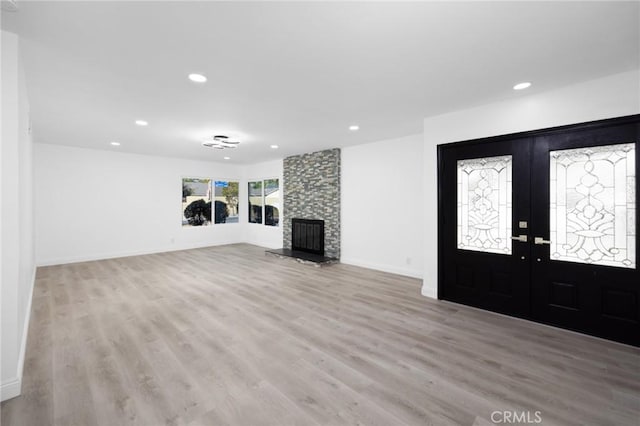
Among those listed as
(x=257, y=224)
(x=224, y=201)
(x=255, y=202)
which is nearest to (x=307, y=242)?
(x=257, y=224)

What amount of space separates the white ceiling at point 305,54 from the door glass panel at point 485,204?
0.85 meters

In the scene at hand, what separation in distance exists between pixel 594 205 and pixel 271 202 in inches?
292

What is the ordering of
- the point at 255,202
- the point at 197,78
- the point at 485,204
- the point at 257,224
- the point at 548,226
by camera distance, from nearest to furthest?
the point at 197,78 < the point at 548,226 < the point at 485,204 < the point at 257,224 < the point at 255,202

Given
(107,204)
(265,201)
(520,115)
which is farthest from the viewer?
(265,201)

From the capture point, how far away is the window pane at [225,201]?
361 inches

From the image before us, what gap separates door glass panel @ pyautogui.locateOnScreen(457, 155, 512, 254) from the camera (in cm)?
357

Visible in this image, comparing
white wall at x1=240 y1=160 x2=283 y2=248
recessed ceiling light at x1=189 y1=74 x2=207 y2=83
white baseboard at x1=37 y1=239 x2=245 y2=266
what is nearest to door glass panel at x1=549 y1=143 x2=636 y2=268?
recessed ceiling light at x1=189 y1=74 x2=207 y2=83

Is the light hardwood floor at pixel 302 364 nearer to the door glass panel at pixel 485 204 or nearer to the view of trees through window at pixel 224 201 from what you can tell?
the door glass panel at pixel 485 204

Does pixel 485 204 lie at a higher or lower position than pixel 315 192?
lower

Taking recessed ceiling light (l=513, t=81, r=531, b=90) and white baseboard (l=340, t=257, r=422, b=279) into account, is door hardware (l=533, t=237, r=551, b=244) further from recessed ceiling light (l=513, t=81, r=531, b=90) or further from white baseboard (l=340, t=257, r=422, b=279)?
white baseboard (l=340, t=257, r=422, b=279)

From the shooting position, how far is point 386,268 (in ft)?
18.9

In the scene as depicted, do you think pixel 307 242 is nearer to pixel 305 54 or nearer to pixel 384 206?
pixel 384 206

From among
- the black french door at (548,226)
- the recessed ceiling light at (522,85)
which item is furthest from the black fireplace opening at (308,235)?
the recessed ceiling light at (522,85)

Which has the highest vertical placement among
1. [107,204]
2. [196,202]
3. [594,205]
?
[196,202]
